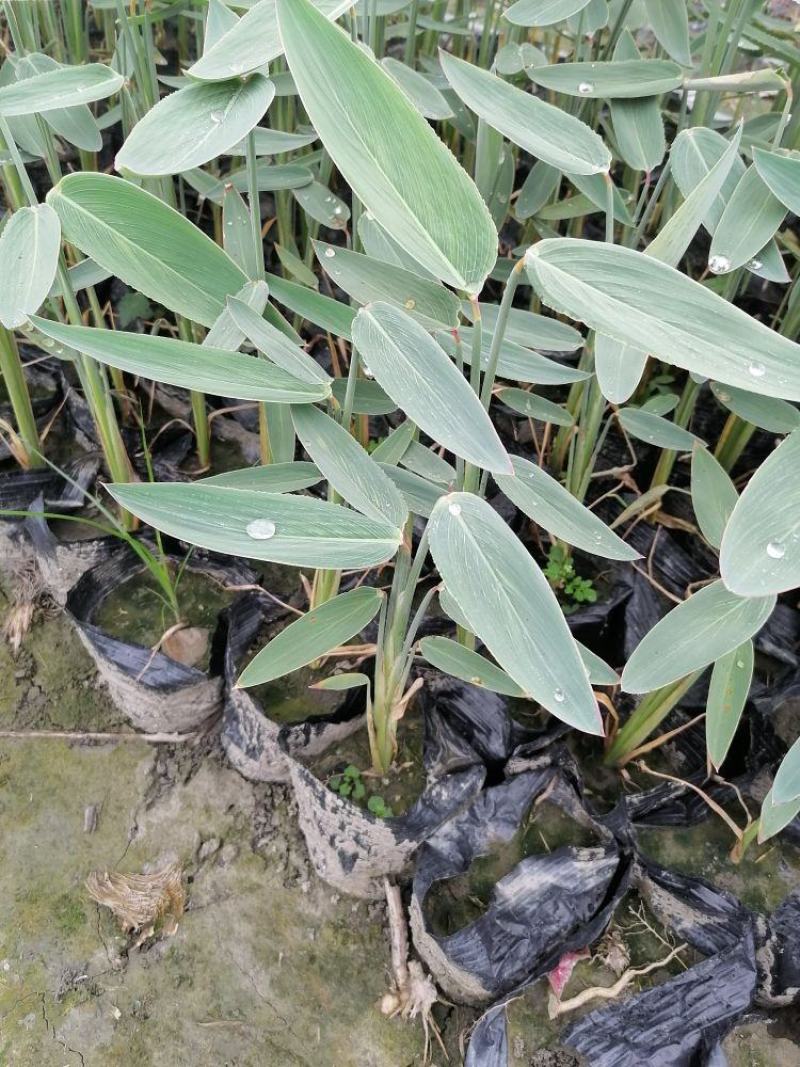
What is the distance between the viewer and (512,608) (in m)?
0.42

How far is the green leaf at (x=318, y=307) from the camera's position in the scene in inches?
25.1

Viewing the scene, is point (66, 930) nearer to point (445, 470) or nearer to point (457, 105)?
point (445, 470)

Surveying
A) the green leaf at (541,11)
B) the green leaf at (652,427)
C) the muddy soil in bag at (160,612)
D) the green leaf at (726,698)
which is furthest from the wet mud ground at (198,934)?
→ the green leaf at (541,11)

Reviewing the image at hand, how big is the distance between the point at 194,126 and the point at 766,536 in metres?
0.48

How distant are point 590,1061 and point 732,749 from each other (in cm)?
38

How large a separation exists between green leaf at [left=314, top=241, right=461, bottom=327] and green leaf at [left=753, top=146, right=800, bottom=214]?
27cm

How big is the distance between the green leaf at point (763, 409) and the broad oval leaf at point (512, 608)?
461mm

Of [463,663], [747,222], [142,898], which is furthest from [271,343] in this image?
[142,898]

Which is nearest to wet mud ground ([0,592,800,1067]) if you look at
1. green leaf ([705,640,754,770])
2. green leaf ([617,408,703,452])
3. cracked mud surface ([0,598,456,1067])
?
cracked mud surface ([0,598,456,1067])

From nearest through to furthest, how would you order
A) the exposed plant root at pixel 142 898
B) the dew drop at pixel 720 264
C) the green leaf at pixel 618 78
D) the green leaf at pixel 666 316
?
the green leaf at pixel 666 316 < the dew drop at pixel 720 264 < the green leaf at pixel 618 78 < the exposed plant root at pixel 142 898

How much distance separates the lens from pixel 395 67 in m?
0.81

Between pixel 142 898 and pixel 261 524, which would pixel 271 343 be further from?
pixel 142 898

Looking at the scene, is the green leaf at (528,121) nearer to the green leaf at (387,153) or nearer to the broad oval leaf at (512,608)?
the green leaf at (387,153)

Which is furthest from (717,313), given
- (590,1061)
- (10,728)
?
(10,728)
